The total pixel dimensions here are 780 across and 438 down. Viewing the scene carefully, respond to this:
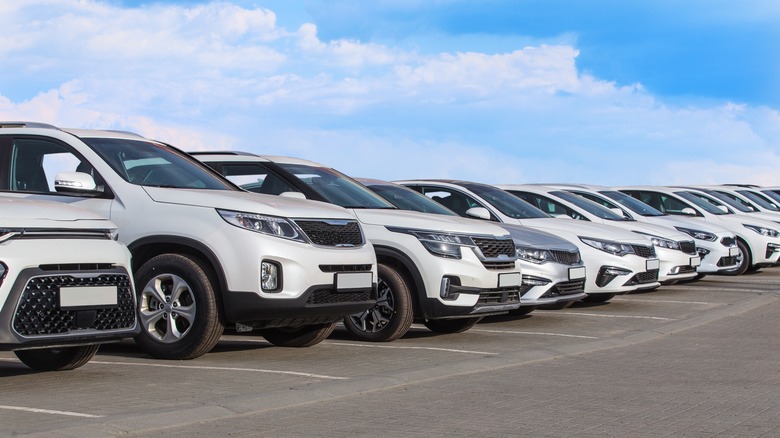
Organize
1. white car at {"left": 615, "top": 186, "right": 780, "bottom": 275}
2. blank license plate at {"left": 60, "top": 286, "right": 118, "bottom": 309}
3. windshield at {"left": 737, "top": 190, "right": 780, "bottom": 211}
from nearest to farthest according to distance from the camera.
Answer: blank license plate at {"left": 60, "top": 286, "right": 118, "bottom": 309} < white car at {"left": 615, "top": 186, "right": 780, "bottom": 275} < windshield at {"left": 737, "top": 190, "right": 780, "bottom": 211}

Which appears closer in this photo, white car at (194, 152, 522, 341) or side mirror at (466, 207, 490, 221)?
white car at (194, 152, 522, 341)

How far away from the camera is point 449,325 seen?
39.7ft

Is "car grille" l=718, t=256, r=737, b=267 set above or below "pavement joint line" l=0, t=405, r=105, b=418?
above

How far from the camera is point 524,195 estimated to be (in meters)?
17.2

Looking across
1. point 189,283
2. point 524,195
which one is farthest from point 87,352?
point 524,195

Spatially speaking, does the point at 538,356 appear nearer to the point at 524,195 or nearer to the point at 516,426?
the point at 516,426

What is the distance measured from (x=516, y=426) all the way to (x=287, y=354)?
3.80 m

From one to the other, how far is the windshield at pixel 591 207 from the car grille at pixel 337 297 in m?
8.13

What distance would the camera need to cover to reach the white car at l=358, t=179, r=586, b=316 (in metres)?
12.7

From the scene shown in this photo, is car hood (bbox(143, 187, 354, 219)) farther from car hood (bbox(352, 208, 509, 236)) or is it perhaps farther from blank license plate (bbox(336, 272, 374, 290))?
car hood (bbox(352, 208, 509, 236))

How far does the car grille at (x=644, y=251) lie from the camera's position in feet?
49.8

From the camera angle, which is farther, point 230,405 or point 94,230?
point 94,230

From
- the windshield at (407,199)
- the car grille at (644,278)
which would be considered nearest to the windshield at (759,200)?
the car grille at (644,278)

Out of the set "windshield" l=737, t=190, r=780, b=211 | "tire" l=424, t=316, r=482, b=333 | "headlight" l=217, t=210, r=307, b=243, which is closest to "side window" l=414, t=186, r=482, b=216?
"tire" l=424, t=316, r=482, b=333
